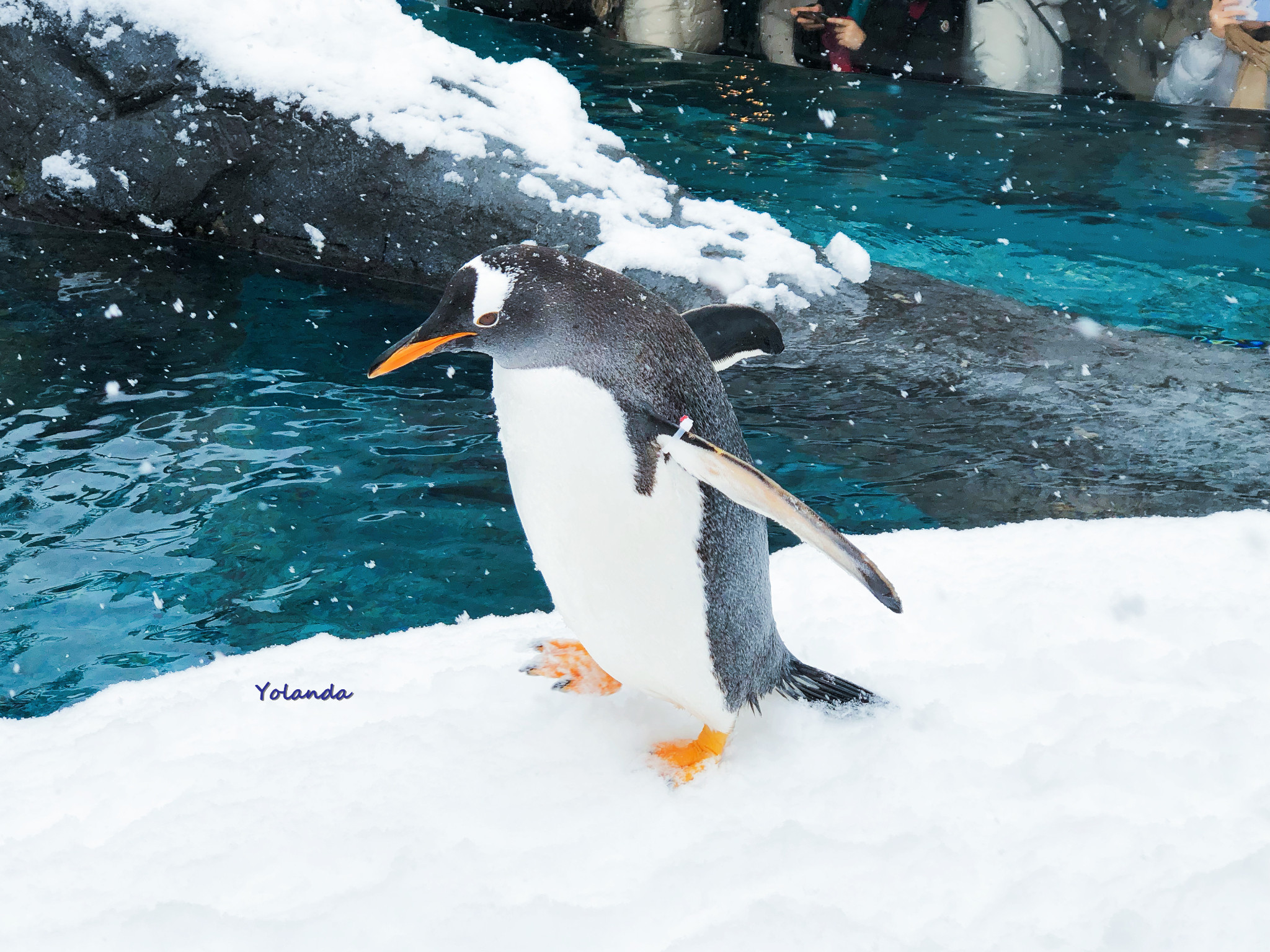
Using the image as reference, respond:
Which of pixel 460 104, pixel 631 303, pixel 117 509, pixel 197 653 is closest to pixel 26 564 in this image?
pixel 117 509

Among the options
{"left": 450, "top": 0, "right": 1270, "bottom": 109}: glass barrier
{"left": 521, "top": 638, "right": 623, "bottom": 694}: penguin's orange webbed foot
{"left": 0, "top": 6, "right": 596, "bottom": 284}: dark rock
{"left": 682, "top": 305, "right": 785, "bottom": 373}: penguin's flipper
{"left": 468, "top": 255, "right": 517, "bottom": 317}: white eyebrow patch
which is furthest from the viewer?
{"left": 450, "top": 0, "right": 1270, "bottom": 109}: glass barrier

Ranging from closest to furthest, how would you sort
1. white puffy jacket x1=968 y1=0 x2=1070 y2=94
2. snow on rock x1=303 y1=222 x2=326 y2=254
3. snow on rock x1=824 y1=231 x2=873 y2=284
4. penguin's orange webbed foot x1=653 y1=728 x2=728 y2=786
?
penguin's orange webbed foot x1=653 y1=728 x2=728 y2=786 < snow on rock x1=824 y1=231 x2=873 y2=284 < snow on rock x1=303 y1=222 x2=326 y2=254 < white puffy jacket x1=968 y1=0 x2=1070 y2=94

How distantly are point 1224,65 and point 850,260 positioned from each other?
6.31 metres

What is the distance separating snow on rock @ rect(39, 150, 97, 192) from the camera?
5.13m

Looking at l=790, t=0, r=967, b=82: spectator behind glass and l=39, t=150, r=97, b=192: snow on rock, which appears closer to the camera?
l=39, t=150, r=97, b=192: snow on rock

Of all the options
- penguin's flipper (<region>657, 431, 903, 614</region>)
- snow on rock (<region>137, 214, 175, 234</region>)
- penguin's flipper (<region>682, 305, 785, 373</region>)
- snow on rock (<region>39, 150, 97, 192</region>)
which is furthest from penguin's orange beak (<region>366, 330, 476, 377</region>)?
snow on rock (<region>39, 150, 97, 192</region>)

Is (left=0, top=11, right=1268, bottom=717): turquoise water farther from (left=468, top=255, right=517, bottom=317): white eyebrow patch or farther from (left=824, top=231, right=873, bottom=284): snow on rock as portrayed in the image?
(left=468, top=255, right=517, bottom=317): white eyebrow patch

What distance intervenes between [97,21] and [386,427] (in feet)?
9.05

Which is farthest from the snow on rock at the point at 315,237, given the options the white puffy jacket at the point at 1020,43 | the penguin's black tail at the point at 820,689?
the white puffy jacket at the point at 1020,43

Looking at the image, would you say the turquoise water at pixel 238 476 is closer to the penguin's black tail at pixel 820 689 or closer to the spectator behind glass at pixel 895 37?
the penguin's black tail at pixel 820 689

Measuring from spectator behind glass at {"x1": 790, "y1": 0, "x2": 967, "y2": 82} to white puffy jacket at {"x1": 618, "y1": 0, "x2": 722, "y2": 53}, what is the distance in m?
1.01

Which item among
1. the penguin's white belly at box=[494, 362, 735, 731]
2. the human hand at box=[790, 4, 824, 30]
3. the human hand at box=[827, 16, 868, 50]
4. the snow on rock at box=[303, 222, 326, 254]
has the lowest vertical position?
the penguin's white belly at box=[494, 362, 735, 731]

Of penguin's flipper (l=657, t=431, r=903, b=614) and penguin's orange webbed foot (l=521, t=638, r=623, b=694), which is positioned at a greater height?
penguin's flipper (l=657, t=431, r=903, b=614)

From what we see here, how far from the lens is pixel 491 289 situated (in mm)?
1516
